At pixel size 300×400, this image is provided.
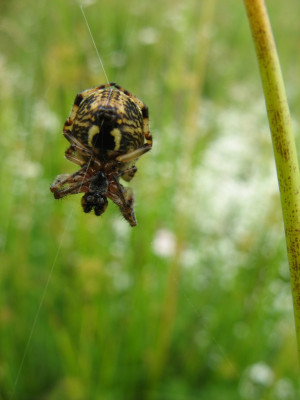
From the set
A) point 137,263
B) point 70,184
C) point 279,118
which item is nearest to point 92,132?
point 70,184

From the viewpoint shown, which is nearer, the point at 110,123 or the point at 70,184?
the point at 110,123

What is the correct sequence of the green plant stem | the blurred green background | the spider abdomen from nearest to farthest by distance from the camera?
the green plant stem
the spider abdomen
the blurred green background

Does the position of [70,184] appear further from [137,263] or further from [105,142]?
[137,263]

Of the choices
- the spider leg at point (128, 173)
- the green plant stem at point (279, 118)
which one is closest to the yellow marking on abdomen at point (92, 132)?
the spider leg at point (128, 173)

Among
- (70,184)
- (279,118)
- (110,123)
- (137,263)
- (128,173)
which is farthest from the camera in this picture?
(137,263)

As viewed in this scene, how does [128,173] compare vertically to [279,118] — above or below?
above

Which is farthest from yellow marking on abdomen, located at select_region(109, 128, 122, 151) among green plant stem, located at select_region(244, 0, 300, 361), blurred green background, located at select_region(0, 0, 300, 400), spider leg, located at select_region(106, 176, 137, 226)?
blurred green background, located at select_region(0, 0, 300, 400)

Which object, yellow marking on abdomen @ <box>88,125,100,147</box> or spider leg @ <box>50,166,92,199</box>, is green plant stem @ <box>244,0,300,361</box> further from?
spider leg @ <box>50,166,92,199</box>
